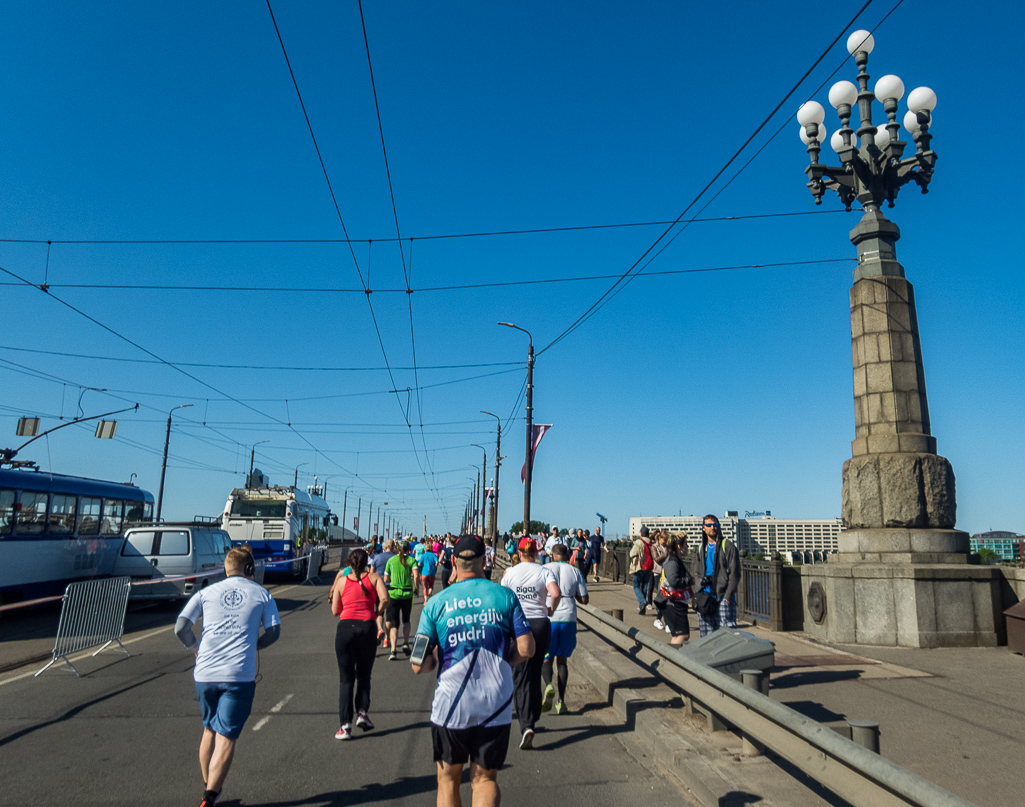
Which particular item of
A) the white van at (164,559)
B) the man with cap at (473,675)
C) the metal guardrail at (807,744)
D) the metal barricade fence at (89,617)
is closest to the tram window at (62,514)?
the white van at (164,559)

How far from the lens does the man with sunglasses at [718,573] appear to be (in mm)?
8430

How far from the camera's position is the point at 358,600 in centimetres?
695

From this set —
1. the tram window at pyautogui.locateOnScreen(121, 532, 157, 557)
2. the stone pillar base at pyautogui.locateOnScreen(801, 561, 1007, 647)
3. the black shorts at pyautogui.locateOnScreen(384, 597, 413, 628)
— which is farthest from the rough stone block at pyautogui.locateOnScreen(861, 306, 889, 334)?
the tram window at pyautogui.locateOnScreen(121, 532, 157, 557)

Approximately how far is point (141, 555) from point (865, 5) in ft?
55.1

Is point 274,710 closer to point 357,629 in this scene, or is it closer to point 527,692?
point 357,629

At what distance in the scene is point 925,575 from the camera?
36.3 feet

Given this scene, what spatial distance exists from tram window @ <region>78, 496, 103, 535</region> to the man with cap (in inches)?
660

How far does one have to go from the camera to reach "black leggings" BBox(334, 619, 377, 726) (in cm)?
673

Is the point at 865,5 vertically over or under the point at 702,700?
over

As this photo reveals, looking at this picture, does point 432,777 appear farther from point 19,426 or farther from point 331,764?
point 19,426

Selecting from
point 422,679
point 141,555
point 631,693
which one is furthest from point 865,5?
point 141,555

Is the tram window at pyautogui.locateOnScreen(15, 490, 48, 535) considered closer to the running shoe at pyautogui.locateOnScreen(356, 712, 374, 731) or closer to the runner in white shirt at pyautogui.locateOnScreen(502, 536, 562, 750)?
the running shoe at pyautogui.locateOnScreen(356, 712, 374, 731)

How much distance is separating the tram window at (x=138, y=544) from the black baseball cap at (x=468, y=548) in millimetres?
15176

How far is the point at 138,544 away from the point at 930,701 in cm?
1575
